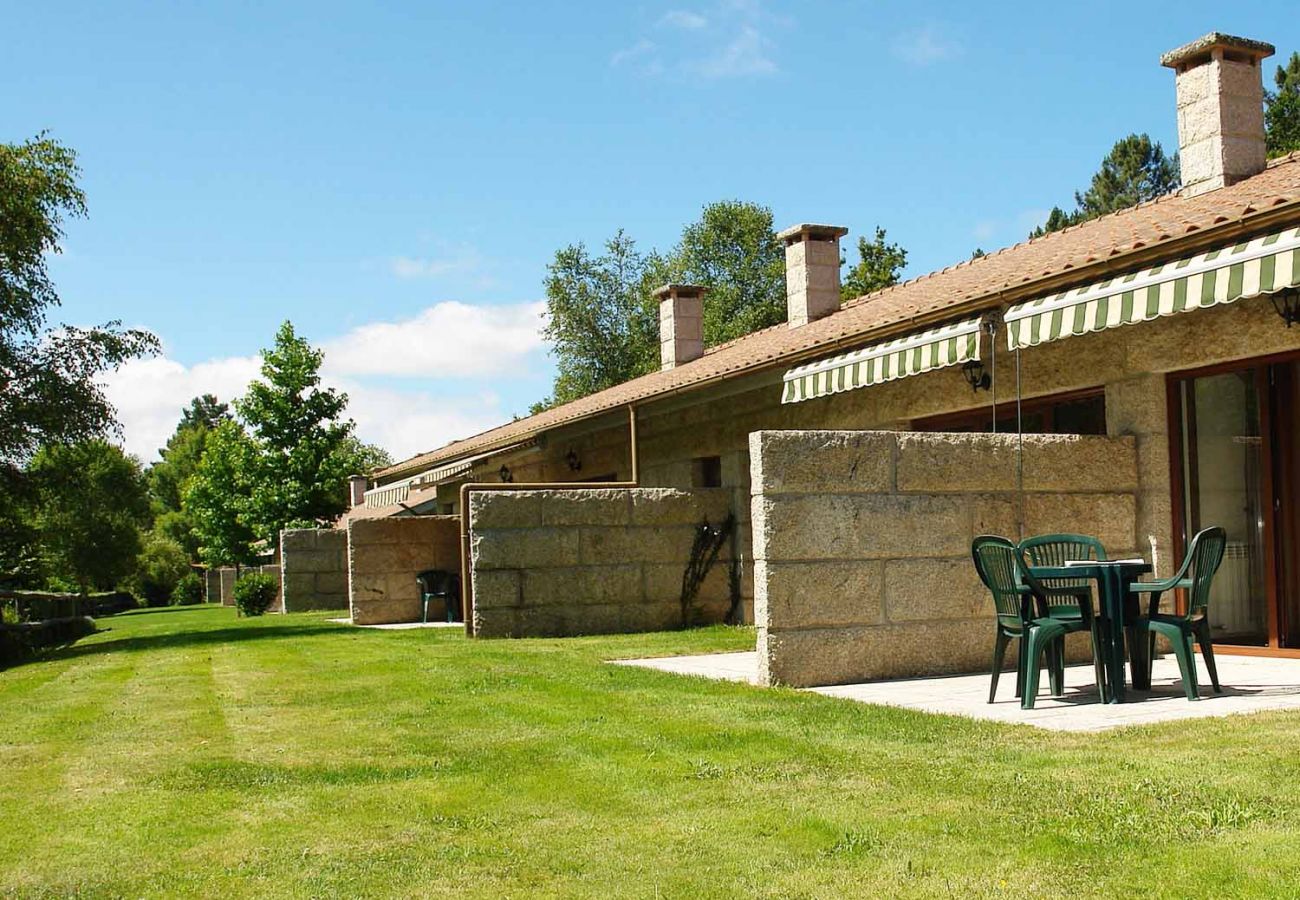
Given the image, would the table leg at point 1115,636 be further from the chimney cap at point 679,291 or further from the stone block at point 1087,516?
the chimney cap at point 679,291

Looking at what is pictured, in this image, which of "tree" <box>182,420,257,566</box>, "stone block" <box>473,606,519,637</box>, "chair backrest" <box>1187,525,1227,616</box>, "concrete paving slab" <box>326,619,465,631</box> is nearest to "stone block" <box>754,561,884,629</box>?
"chair backrest" <box>1187,525,1227,616</box>

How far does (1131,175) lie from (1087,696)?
5827 cm

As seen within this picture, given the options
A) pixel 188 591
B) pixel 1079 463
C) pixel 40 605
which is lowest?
pixel 188 591

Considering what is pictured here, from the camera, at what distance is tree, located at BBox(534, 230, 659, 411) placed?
196 ft

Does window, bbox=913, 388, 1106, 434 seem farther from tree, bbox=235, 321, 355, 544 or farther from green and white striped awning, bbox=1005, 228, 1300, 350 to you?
tree, bbox=235, 321, 355, 544

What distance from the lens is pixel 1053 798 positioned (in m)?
5.02

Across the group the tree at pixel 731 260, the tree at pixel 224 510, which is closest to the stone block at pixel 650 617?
the tree at pixel 224 510

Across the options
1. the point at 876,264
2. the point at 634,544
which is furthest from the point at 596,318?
the point at 634,544

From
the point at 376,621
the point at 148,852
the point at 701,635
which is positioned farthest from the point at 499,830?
the point at 376,621

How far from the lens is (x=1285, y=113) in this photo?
141ft

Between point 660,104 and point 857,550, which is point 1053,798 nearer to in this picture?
point 857,550

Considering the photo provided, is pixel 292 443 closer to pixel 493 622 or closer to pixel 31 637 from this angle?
pixel 31 637

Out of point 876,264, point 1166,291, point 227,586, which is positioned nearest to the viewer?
point 1166,291

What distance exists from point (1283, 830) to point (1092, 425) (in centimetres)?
734
